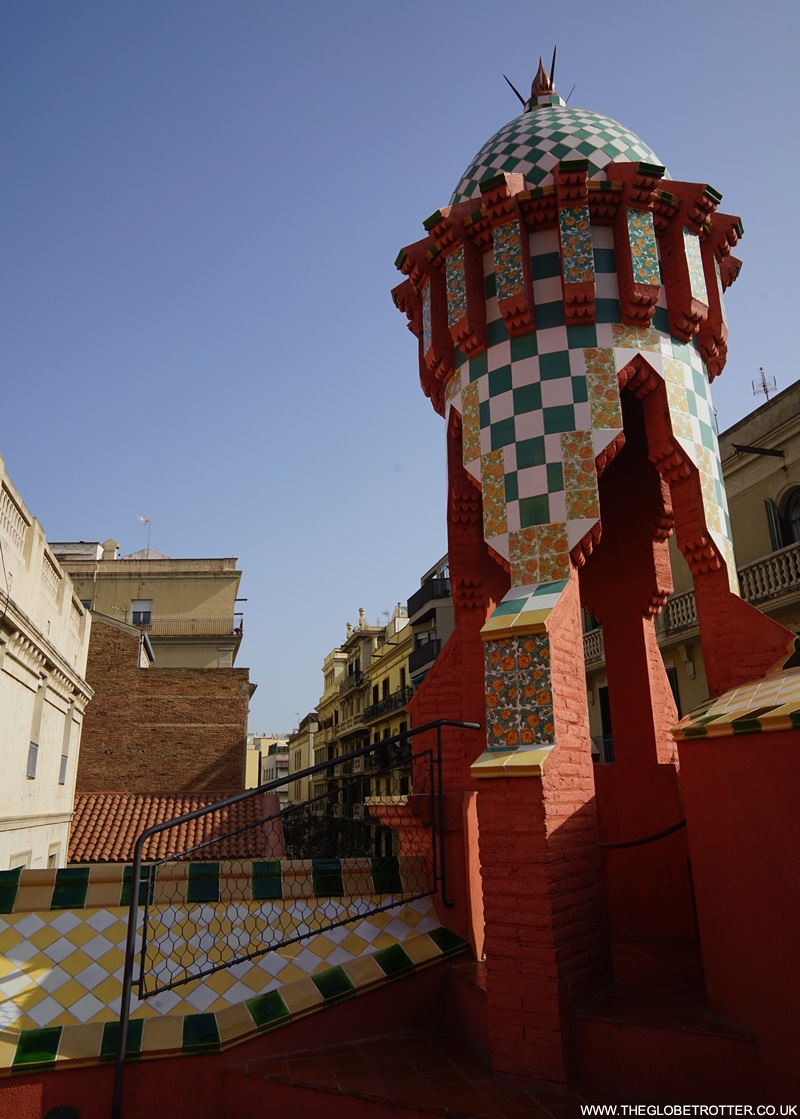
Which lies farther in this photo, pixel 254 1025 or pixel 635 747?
pixel 635 747

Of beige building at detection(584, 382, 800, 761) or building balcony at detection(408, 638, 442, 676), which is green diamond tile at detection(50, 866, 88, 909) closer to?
beige building at detection(584, 382, 800, 761)

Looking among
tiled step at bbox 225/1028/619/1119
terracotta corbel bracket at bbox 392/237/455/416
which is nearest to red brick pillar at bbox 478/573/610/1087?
tiled step at bbox 225/1028/619/1119

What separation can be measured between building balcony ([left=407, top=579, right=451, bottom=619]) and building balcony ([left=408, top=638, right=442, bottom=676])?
69.3 inches

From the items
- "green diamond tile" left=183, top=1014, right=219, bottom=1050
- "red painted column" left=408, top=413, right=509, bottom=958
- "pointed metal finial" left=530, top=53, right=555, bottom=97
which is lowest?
"green diamond tile" left=183, top=1014, right=219, bottom=1050

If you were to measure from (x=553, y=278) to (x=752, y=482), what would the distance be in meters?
11.5

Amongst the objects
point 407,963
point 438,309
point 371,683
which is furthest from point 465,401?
point 371,683

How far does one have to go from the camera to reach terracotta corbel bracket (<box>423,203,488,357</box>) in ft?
20.1

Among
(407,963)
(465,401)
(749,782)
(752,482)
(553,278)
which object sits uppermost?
(752,482)

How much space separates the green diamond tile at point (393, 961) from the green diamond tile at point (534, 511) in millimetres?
2914

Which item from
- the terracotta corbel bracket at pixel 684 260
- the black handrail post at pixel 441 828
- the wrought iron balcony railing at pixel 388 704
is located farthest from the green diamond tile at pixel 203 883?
the wrought iron balcony railing at pixel 388 704

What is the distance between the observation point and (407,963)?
5.27m

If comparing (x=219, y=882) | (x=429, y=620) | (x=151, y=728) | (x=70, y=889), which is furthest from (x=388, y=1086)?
(x=429, y=620)

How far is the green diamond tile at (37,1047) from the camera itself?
170 inches

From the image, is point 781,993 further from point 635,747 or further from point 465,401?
point 465,401
